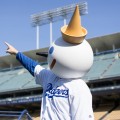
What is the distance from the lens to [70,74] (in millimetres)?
3037

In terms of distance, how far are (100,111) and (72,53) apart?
49.3 ft

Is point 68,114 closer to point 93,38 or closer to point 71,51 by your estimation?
point 71,51

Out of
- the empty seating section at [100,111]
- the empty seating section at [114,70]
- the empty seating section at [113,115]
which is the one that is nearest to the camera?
the empty seating section at [113,115]

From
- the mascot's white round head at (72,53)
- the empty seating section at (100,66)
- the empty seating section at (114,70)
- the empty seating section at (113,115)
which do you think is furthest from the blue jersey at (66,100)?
the empty seating section at (100,66)

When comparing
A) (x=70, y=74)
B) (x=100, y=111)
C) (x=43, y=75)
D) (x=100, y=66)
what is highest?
(x=100, y=66)

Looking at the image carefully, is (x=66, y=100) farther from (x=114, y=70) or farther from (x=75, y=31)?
(x=114, y=70)

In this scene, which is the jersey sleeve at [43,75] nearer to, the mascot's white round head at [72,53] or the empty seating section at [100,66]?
the mascot's white round head at [72,53]

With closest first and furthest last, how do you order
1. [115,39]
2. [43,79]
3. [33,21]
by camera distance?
1. [43,79]
2. [115,39]
3. [33,21]

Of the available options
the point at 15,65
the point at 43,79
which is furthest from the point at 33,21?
the point at 43,79

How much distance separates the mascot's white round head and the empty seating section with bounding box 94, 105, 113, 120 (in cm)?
1352

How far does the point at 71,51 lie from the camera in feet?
9.90

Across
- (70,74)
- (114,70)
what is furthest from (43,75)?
(114,70)

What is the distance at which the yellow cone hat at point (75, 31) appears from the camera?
3.03m

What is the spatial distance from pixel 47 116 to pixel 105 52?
2151 cm
